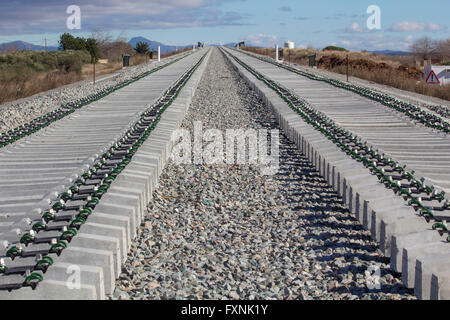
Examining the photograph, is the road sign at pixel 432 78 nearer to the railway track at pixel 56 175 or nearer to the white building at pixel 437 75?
the white building at pixel 437 75

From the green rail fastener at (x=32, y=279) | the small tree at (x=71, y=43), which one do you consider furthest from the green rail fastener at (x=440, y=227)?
the small tree at (x=71, y=43)

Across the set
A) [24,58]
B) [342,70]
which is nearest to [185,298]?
[342,70]

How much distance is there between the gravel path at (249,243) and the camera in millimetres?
4270

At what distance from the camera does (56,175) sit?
7.38 m

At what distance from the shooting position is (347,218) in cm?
596

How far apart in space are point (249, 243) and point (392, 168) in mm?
2769

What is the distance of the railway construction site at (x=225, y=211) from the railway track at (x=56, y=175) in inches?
0.8

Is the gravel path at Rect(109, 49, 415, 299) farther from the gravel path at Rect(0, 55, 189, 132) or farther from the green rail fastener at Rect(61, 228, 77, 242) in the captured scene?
the gravel path at Rect(0, 55, 189, 132)

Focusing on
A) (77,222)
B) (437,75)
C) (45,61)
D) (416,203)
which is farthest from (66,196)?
(45,61)

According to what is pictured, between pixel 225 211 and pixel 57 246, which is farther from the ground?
pixel 57 246

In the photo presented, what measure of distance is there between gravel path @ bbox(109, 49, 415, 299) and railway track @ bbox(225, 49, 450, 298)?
0.79ft

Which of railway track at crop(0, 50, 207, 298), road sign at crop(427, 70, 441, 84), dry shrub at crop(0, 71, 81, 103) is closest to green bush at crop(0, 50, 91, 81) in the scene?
dry shrub at crop(0, 71, 81, 103)

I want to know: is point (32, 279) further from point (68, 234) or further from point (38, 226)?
point (38, 226)

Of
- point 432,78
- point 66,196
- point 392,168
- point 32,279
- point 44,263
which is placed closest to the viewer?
point 32,279
